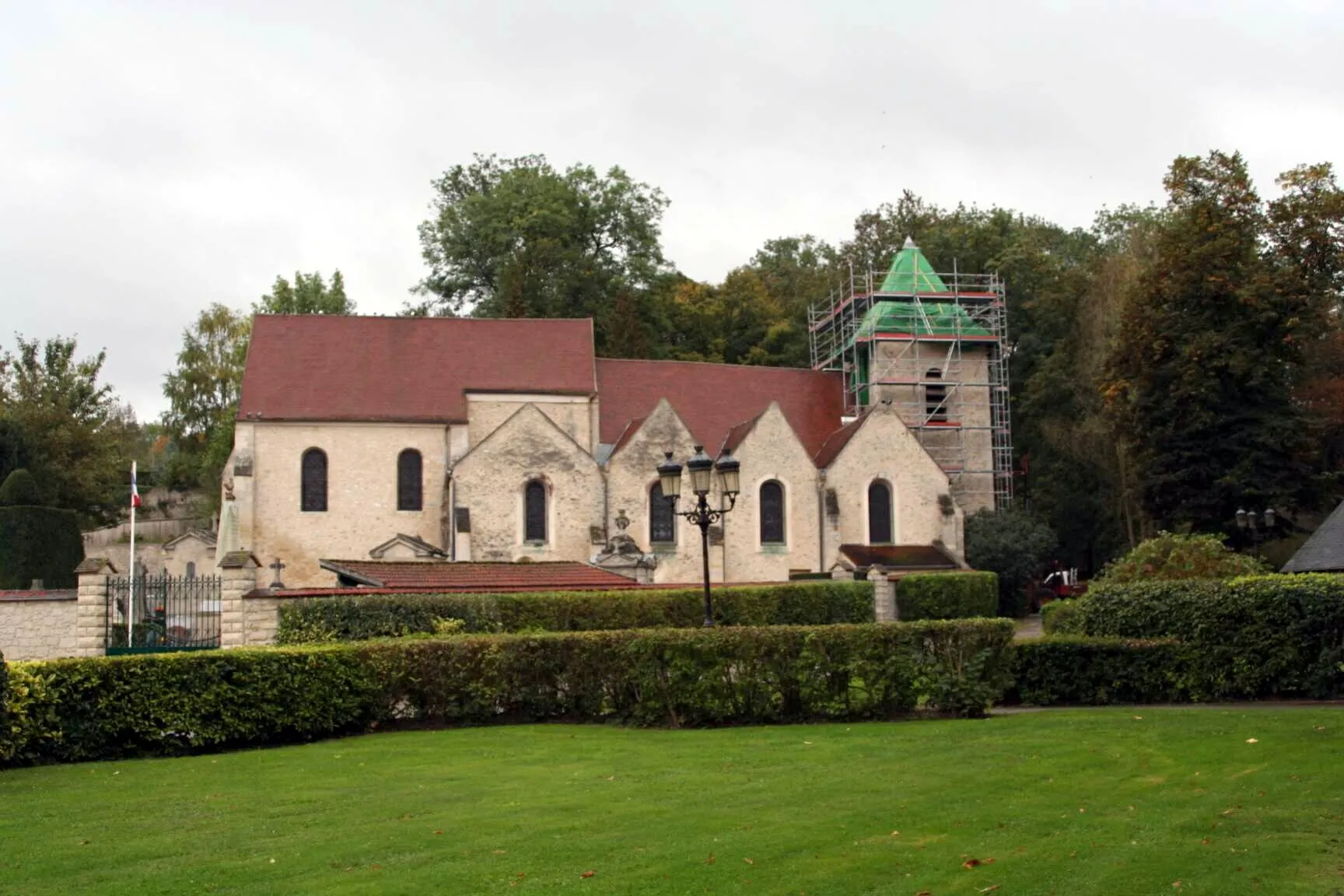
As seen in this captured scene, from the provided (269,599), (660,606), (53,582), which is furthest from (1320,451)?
(53,582)

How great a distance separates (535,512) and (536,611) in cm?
1826

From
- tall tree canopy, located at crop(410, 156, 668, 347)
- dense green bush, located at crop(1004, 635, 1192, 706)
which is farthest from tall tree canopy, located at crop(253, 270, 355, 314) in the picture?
dense green bush, located at crop(1004, 635, 1192, 706)

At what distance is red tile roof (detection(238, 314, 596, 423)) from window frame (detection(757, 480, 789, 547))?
6.61 meters

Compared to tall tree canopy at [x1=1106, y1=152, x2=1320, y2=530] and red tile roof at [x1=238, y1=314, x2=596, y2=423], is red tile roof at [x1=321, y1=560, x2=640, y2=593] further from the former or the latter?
tall tree canopy at [x1=1106, y1=152, x2=1320, y2=530]

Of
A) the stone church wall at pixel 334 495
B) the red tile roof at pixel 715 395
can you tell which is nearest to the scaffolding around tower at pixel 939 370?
the red tile roof at pixel 715 395

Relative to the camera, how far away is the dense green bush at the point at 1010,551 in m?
46.6

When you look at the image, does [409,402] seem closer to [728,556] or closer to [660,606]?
[728,556]

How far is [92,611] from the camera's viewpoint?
922 inches

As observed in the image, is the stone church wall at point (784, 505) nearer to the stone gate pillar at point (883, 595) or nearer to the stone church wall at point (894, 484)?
the stone church wall at point (894, 484)

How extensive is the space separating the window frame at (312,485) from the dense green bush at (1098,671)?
1110 inches

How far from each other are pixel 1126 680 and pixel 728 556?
998 inches

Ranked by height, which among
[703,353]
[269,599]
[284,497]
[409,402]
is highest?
[703,353]

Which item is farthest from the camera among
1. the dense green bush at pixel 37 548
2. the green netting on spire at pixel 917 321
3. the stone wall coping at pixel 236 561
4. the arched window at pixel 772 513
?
the green netting on spire at pixel 917 321

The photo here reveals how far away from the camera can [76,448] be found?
2082 inches
